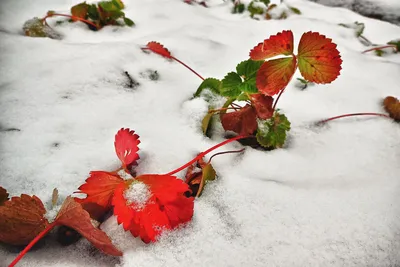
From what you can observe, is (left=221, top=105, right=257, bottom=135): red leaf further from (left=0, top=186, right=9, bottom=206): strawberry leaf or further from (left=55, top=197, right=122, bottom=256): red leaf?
(left=0, top=186, right=9, bottom=206): strawberry leaf

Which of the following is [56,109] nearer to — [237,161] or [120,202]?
[120,202]

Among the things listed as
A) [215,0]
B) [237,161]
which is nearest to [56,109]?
[237,161]

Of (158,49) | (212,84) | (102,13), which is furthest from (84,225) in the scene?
(102,13)

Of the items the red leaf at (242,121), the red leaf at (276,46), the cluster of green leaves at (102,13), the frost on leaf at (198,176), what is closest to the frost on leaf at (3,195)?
the frost on leaf at (198,176)

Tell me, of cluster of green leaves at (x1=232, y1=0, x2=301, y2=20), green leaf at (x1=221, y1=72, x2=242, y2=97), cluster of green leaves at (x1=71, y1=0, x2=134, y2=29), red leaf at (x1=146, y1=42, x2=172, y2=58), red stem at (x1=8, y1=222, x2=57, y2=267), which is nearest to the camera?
red stem at (x1=8, y1=222, x2=57, y2=267)

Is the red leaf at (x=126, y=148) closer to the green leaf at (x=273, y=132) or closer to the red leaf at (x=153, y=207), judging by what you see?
the red leaf at (x=153, y=207)

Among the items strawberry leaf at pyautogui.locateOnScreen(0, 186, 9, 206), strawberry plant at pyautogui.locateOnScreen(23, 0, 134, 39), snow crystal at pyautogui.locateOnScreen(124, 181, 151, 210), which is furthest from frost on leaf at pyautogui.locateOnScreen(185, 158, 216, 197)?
strawberry plant at pyautogui.locateOnScreen(23, 0, 134, 39)
